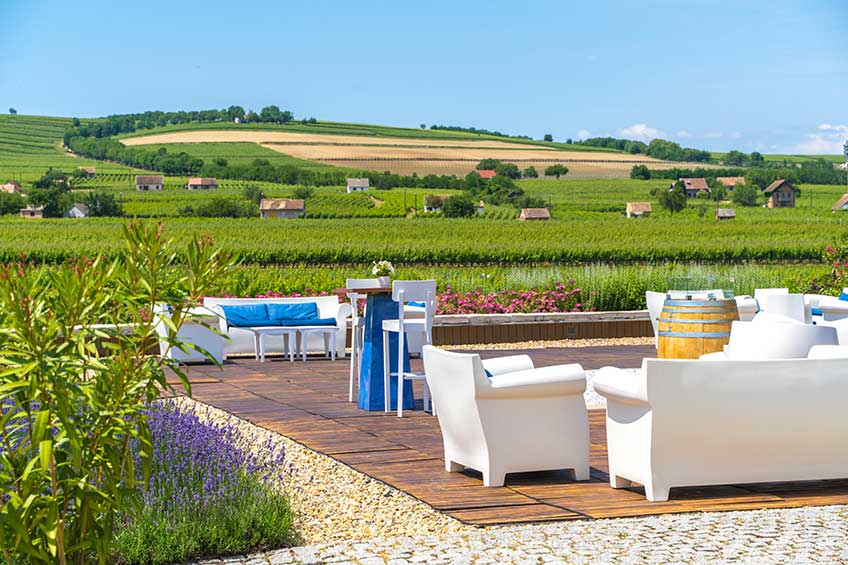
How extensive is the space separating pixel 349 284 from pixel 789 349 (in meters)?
4.19

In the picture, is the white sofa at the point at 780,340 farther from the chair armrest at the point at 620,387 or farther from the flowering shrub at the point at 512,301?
the flowering shrub at the point at 512,301

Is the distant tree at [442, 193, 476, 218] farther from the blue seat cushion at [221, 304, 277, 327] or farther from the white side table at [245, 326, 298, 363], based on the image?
the white side table at [245, 326, 298, 363]

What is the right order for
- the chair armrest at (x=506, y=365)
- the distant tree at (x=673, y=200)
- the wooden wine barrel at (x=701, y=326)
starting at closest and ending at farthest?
the chair armrest at (x=506, y=365) → the wooden wine barrel at (x=701, y=326) → the distant tree at (x=673, y=200)

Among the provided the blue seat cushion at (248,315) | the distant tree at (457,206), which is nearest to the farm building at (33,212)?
the distant tree at (457,206)

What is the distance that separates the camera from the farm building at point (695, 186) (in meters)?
116

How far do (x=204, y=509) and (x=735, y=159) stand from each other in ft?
504

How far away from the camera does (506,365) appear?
6688mm

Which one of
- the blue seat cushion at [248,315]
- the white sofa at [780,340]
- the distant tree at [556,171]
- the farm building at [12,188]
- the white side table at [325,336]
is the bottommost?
the white side table at [325,336]

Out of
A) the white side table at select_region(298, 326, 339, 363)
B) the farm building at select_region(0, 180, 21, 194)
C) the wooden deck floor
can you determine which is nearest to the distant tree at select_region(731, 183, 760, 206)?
the farm building at select_region(0, 180, 21, 194)

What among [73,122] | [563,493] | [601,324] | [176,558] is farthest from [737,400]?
[73,122]

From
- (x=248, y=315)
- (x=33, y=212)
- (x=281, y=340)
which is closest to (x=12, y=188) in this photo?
(x=33, y=212)

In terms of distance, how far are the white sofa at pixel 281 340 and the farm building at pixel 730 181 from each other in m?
112

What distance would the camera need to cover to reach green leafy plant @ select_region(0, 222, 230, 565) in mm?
3607

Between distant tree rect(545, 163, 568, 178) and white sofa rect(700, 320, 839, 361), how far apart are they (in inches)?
4696
